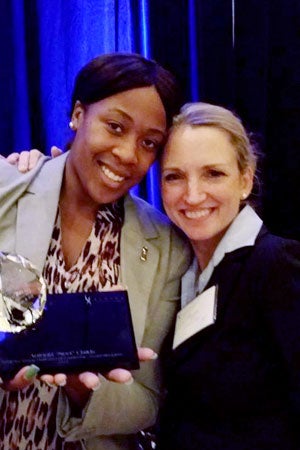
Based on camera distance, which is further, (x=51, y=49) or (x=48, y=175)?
(x=51, y=49)

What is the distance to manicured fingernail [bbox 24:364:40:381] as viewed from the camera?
95 cm

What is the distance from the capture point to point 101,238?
4.64 feet

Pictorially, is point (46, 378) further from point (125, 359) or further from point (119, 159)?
point (119, 159)

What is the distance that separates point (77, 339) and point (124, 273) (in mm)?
368

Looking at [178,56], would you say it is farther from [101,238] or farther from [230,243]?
[230,243]

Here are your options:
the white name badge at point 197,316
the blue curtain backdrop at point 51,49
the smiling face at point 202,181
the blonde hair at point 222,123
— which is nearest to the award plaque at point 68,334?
the white name badge at point 197,316

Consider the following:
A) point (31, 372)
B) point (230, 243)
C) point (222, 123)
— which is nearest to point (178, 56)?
point (222, 123)

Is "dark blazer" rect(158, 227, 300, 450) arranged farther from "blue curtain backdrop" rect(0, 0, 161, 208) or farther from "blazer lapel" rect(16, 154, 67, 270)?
"blue curtain backdrop" rect(0, 0, 161, 208)

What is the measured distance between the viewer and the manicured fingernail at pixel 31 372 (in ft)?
3.11

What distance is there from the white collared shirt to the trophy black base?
258 millimetres

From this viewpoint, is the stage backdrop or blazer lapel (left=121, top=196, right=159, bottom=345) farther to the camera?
the stage backdrop

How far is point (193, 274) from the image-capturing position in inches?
54.0

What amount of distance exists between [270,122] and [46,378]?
127cm

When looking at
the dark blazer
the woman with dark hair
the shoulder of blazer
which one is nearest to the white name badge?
the dark blazer
